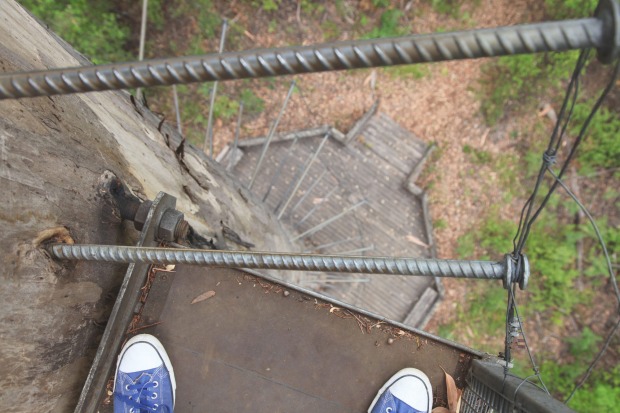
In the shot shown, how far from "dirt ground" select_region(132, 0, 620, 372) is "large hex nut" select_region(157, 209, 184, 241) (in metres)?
5.48

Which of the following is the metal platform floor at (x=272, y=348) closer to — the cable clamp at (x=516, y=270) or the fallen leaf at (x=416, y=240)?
the cable clamp at (x=516, y=270)

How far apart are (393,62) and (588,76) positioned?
26.6 feet

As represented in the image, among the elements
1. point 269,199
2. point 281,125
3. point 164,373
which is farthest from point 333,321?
point 281,125

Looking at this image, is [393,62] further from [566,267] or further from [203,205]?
[566,267]

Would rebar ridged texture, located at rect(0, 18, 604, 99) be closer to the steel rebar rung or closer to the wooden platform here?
the steel rebar rung

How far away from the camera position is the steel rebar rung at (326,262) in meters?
1.60

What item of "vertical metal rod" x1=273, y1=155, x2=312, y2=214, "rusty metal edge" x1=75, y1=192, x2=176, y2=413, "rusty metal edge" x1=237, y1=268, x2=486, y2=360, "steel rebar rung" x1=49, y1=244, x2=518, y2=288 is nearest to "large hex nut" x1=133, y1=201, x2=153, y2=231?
"rusty metal edge" x1=75, y1=192, x2=176, y2=413

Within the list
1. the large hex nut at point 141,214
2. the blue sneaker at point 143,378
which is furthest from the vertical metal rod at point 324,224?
the large hex nut at point 141,214

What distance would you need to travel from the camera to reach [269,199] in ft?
22.9

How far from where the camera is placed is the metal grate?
1878 millimetres

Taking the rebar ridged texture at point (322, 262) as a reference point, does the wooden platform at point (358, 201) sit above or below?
above

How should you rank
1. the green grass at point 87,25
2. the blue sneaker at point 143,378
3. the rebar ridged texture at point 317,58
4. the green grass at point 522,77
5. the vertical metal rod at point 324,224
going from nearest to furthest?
the rebar ridged texture at point 317,58 → the blue sneaker at point 143,378 → the green grass at point 87,25 → the vertical metal rod at point 324,224 → the green grass at point 522,77

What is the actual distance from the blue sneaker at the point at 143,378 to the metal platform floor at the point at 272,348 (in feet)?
0.21

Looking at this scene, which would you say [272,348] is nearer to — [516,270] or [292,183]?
[516,270]
